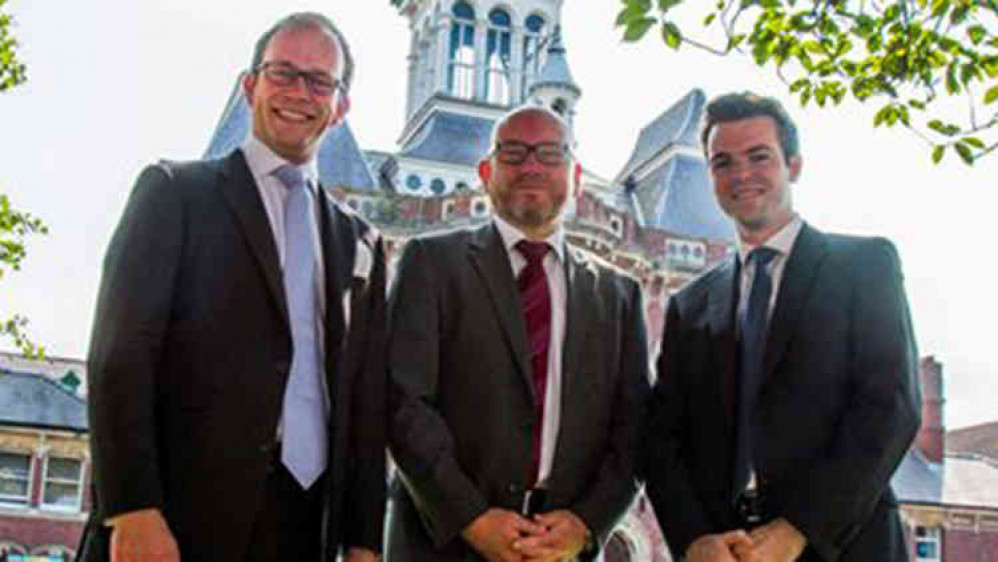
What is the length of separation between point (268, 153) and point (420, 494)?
55.7 inches

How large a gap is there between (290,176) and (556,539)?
66.5 inches

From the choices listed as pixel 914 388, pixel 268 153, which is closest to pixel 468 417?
pixel 268 153

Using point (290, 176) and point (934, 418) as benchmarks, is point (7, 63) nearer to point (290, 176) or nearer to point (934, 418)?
point (290, 176)

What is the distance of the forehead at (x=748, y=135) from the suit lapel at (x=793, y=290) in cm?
42

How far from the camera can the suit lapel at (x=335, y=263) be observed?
412cm

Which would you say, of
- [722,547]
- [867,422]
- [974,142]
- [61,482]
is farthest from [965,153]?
[61,482]

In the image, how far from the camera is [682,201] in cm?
3747

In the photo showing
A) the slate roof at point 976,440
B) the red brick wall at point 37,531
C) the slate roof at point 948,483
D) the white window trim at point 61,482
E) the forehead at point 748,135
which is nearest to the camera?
the forehead at point 748,135

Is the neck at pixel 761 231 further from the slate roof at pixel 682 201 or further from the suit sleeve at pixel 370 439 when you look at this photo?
the slate roof at pixel 682 201

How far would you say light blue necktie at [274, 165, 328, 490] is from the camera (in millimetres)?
3902

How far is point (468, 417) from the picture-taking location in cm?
459

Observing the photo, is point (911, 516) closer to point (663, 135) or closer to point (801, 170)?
point (663, 135)

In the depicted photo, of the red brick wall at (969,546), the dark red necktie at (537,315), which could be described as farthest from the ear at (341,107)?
the red brick wall at (969,546)

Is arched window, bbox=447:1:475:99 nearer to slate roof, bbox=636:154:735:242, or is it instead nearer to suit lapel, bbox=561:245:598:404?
slate roof, bbox=636:154:735:242
